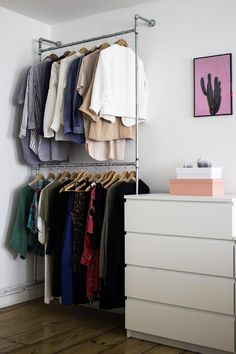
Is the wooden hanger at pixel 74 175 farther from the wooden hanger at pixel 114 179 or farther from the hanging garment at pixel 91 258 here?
the hanging garment at pixel 91 258

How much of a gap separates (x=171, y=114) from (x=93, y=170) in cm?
84

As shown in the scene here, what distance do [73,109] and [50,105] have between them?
274mm

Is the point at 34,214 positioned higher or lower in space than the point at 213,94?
lower

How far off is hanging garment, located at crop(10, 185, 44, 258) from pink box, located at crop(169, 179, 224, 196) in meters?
1.33

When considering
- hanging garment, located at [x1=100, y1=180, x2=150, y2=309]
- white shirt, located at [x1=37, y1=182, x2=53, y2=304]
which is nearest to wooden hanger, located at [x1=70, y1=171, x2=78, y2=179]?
white shirt, located at [x1=37, y1=182, x2=53, y2=304]

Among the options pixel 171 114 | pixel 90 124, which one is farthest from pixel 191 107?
pixel 90 124

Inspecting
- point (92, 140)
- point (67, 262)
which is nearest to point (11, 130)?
point (92, 140)

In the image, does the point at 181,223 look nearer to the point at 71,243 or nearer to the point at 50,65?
the point at 71,243

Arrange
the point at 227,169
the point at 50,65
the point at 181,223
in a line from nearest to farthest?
the point at 181,223 < the point at 227,169 < the point at 50,65

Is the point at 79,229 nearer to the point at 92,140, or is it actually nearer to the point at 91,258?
the point at 91,258

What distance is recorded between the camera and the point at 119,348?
2.91 m

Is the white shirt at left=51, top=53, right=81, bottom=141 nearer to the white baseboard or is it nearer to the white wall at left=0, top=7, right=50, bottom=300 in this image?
the white wall at left=0, top=7, right=50, bottom=300

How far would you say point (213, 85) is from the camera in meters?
3.28

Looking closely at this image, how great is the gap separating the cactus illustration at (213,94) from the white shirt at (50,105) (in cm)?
114
